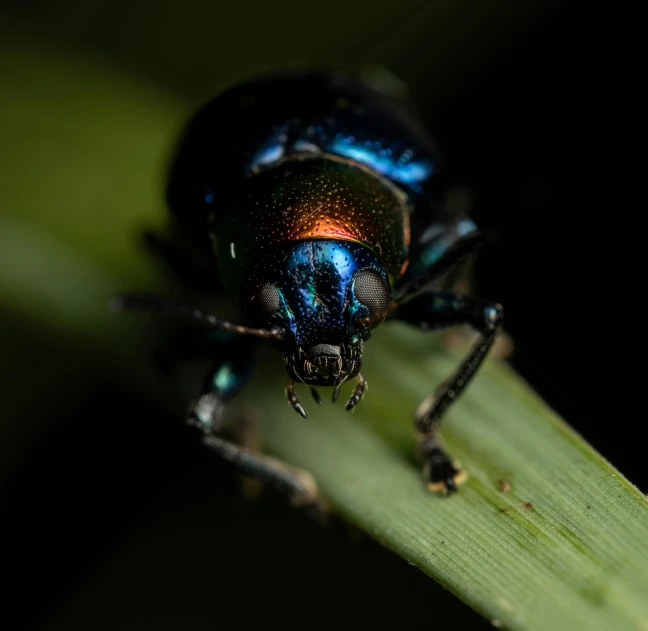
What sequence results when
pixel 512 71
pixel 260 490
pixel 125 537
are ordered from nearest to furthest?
pixel 260 490, pixel 125 537, pixel 512 71

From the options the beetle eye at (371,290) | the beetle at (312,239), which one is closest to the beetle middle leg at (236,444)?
the beetle at (312,239)

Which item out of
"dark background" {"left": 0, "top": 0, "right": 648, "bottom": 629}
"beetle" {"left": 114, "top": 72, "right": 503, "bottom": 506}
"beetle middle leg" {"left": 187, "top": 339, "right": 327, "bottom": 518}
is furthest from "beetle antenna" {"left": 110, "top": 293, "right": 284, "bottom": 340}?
"dark background" {"left": 0, "top": 0, "right": 648, "bottom": 629}

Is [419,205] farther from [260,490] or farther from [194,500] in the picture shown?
[194,500]

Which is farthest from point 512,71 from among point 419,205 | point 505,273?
point 419,205

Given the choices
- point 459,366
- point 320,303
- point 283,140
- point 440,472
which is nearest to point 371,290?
point 320,303

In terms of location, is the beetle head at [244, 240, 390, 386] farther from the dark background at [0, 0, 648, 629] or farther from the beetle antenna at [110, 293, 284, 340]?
the dark background at [0, 0, 648, 629]

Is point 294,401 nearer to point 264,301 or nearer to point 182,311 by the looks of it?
point 264,301

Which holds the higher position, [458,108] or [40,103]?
[458,108]

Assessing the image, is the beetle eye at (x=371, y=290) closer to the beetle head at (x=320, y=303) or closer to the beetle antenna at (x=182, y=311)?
the beetle head at (x=320, y=303)
